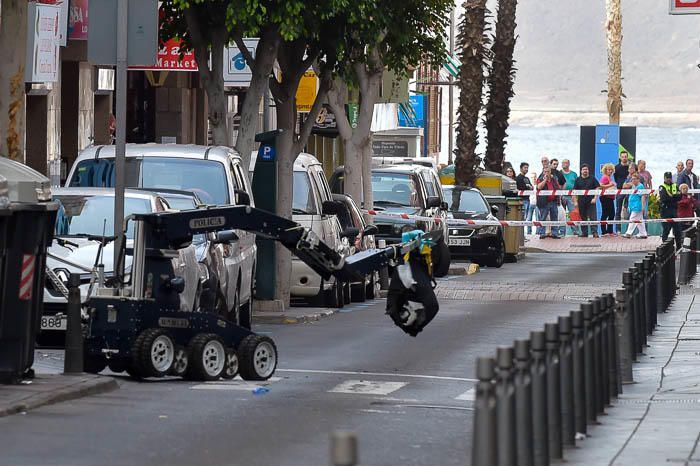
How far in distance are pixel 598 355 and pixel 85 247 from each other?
6497 mm

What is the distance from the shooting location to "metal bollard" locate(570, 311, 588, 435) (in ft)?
36.0

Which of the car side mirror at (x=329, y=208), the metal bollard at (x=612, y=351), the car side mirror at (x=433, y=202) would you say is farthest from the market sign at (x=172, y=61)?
the metal bollard at (x=612, y=351)

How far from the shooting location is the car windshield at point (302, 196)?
25047 millimetres

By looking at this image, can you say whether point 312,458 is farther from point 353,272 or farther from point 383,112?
point 383,112

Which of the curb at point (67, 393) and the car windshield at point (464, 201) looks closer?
the curb at point (67, 393)

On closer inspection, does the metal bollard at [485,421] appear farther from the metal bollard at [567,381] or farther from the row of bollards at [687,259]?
the row of bollards at [687,259]

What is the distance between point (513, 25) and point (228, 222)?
3327cm

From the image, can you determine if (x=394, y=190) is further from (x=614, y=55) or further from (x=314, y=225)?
(x=614, y=55)

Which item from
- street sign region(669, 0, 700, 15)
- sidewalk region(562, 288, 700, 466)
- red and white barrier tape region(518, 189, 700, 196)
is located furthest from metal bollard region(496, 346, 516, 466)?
red and white barrier tape region(518, 189, 700, 196)

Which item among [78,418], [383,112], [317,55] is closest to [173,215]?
[78,418]

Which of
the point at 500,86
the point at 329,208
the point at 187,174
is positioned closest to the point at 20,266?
the point at 187,174

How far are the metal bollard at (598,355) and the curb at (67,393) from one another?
3.72 metres

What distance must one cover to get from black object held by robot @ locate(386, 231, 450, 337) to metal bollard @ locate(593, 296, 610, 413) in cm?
226

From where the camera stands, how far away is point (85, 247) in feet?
56.1
